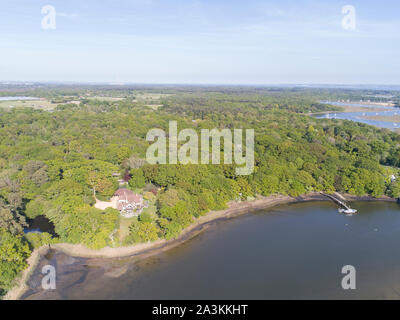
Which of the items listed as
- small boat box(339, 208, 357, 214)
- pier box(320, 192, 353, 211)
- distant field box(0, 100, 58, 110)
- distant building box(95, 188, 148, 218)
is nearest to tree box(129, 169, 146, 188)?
distant building box(95, 188, 148, 218)

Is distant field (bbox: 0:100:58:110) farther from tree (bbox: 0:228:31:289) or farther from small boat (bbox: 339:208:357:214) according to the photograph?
small boat (bbox: 339:208:357:214)

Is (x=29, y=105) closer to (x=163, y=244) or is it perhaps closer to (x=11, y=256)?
(x=11, y=256)

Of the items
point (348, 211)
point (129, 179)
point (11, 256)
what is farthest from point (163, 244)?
point (348, 211)

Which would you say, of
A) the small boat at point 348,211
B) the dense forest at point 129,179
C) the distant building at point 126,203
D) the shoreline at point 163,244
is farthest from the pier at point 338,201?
the distant building at point 126,203

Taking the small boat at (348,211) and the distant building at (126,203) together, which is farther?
the small boat at (348,211)

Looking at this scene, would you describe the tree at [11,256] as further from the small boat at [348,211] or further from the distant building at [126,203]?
the small boat at [348,211]
